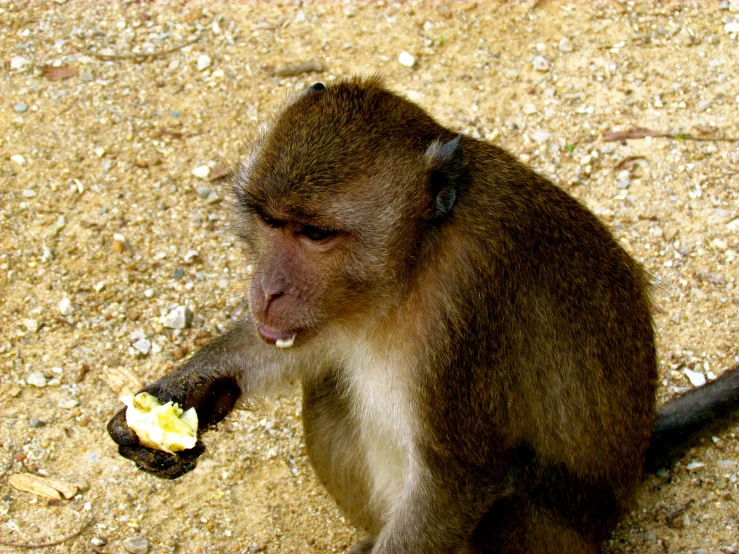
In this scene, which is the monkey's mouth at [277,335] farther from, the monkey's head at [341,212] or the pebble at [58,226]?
the pebble at [58,226]

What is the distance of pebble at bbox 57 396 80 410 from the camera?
189 inches

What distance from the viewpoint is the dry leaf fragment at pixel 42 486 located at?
176 inches

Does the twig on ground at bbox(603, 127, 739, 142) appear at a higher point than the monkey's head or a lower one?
lower

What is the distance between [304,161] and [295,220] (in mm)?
209

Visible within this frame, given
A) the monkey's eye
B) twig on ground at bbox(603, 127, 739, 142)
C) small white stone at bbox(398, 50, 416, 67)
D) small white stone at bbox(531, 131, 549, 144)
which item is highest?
the monkey's eye

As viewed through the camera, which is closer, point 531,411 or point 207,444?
point 531,411

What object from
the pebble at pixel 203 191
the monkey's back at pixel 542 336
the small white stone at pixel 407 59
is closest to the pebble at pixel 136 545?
the monkey's back at pixel 542 336

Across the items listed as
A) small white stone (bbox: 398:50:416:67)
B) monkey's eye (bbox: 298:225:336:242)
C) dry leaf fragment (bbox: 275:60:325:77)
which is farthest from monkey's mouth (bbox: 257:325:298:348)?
small white stone (bbox: 398:50:416:67)

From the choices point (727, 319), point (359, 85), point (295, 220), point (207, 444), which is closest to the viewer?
point (295, 220)

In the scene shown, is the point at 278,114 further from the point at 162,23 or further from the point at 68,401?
the point at 162,23

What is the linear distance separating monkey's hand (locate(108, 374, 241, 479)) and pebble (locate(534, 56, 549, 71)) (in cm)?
342

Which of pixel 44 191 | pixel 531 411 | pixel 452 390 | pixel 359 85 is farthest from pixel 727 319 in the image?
pixel 44 191

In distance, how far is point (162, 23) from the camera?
6.83 m

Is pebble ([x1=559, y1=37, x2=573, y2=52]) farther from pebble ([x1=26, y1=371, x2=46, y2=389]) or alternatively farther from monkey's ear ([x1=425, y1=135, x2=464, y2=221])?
pebble ([x1=26, y1=371, x2=46, y2=389])
